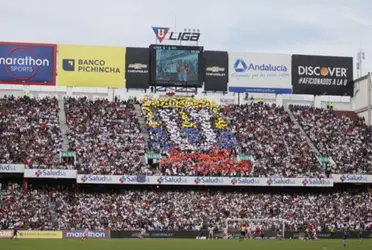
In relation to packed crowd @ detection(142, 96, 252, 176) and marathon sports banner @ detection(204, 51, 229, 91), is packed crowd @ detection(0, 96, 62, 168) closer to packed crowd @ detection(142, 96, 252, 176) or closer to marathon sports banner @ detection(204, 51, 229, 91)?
packed crowd @ detection(142, 96, 252, 176)

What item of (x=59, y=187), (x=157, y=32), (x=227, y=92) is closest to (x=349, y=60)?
(x=227, y=92)

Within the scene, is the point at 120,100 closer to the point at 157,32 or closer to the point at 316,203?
the point at 157,32

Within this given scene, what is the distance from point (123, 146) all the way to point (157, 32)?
1846 cm

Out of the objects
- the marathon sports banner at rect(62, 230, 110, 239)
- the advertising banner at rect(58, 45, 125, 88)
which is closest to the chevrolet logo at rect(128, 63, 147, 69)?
the advertising banner at rect(58, 45, 125, 88)

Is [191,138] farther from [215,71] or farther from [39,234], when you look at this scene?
[39,234]

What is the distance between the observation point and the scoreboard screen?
88.2 meters

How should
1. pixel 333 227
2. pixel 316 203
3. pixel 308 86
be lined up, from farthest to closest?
pixel 308 86, pixel 316 203, pixel 333 227

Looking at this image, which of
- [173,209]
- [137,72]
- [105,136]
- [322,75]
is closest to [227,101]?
[137,72]

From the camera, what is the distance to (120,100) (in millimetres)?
88688

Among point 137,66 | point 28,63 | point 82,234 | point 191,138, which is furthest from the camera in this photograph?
point 137,66

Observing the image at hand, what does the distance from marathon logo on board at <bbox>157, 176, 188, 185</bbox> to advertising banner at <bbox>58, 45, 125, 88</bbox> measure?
19.4m

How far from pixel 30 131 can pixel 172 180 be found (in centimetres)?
1747

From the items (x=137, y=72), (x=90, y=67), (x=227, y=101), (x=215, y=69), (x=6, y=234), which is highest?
(x=215, y=69)

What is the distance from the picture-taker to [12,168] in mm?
70812
